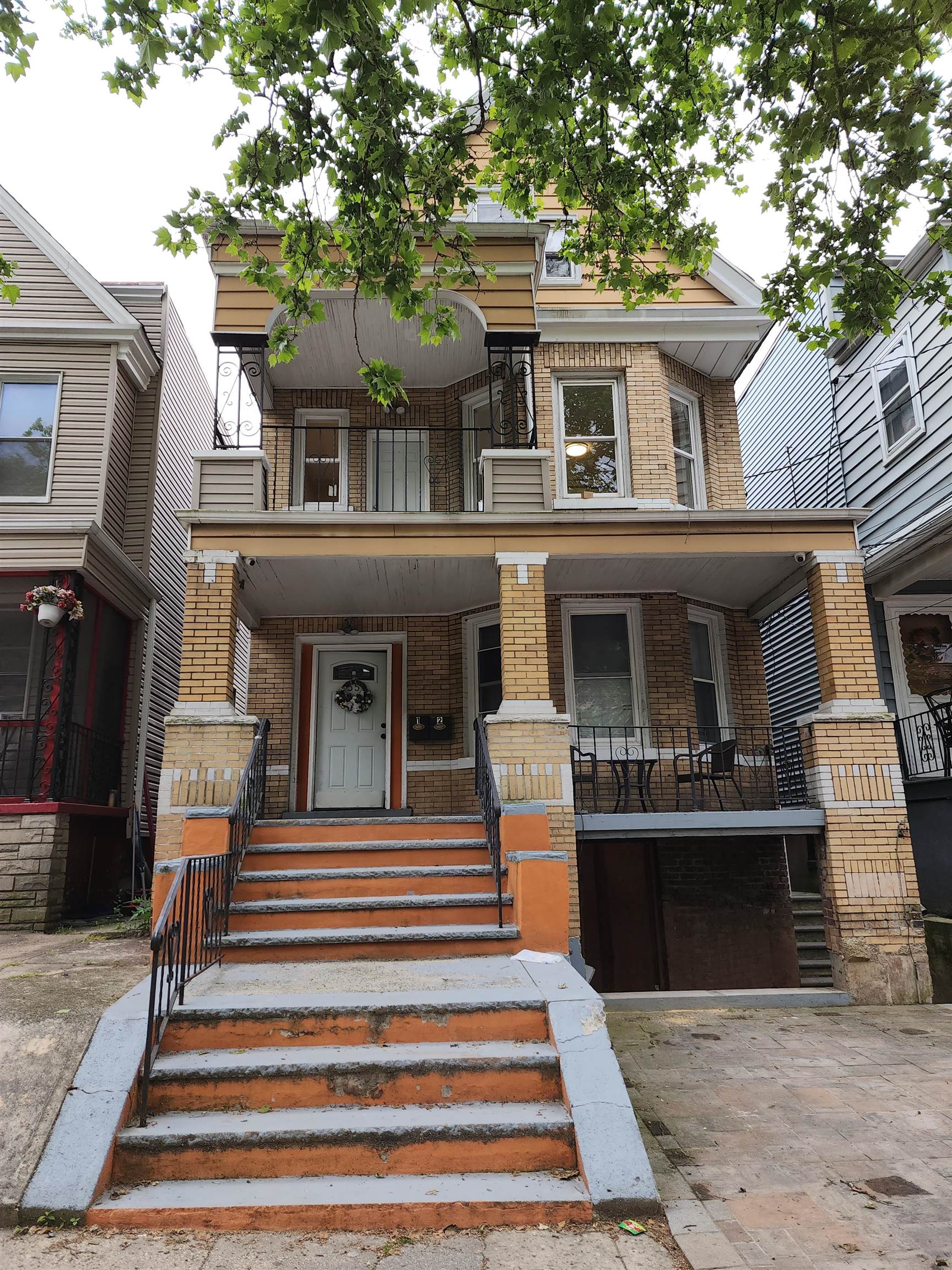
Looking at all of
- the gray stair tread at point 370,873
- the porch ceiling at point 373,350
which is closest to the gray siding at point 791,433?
the porch ceiling at point 373,350

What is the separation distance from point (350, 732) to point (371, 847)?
11.9 feet

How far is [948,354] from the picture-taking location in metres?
11.3

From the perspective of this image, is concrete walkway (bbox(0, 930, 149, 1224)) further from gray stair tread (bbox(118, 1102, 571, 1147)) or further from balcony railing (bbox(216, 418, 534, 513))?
balcony railing (bbox(216, 418, 534, 513))

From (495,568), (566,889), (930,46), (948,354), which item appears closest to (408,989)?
(566,889)

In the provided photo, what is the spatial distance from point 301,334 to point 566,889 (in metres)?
7.74

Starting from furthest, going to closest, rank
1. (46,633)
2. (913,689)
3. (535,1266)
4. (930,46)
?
(913,689) < (46,633) < (930,46) < (535,1266)

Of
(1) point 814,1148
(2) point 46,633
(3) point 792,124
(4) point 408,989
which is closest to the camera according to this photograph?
(1) point 814,1148

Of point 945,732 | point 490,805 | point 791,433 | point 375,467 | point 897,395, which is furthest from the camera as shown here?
point 791,433

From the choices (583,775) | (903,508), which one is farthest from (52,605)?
(903,508)

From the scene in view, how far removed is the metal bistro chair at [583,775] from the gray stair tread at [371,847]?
5.51 ft

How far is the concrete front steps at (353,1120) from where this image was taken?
3.62 m

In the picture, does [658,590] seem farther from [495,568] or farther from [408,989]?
[408,989]

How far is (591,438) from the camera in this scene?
1140 centimetres

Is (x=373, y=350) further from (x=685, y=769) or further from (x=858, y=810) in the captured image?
(x=858, y=810)
